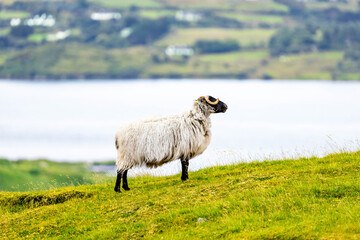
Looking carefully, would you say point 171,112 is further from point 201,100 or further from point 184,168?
point 184,168

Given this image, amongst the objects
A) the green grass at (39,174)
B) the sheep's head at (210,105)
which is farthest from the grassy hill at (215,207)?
the green grass at (39,174)

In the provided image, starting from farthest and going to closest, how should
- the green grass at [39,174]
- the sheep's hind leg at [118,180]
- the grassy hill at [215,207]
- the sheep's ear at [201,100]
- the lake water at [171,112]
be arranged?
the lake water at [171,112] → the green grass at [39,174] → the sheep's ear at [201,100] → the sheep's hind leg at [118,180] → the grassy hill at [215,207]

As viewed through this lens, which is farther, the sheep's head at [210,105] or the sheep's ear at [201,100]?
the sheep's ear at [201,100]

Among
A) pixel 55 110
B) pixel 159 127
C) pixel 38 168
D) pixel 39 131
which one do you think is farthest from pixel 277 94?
pixel 159 127

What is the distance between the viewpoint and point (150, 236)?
11.3 meters

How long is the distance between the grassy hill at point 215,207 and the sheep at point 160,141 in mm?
799

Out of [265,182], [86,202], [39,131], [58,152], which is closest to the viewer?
[265,182]

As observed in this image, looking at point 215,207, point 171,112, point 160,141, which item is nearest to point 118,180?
point 160,141

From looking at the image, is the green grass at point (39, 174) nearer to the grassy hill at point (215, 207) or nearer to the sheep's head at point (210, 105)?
the grassy hill at point (215, 207)

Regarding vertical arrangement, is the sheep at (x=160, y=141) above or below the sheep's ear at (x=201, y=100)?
below

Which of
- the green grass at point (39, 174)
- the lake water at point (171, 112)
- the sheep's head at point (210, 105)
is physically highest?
the sheep's head at point (210, 105)

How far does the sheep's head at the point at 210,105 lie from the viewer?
15.8 meters

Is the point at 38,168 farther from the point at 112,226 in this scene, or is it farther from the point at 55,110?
the point at 55,110

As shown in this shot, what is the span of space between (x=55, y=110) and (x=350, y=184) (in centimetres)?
13954
